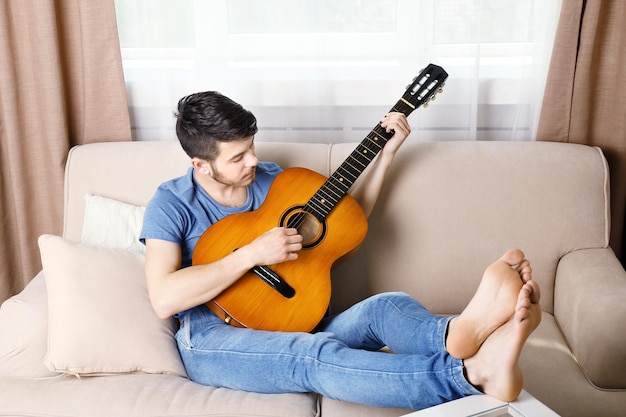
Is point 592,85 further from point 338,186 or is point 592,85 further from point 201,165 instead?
point 201,165

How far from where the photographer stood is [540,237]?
6.30 ft

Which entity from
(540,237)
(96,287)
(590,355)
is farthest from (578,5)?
(96,287)

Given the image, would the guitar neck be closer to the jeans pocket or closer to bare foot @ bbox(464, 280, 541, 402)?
the jeans pocket

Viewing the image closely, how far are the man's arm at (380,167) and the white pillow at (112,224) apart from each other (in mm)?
626

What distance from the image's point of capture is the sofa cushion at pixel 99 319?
1570mm

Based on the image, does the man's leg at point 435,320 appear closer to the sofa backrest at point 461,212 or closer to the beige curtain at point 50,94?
the sofa backrest at point 461,212

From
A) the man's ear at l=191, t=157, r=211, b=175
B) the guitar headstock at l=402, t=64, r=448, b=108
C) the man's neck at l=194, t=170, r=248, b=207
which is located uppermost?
the guitar headstock at l=402, t=64, r=448, b=108

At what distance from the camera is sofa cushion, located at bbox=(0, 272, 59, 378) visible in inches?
62.5

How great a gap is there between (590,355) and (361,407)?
57 cm

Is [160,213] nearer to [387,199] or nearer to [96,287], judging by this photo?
[96,287]

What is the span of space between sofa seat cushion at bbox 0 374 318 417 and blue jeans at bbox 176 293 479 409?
45mm

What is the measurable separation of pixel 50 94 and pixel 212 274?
38.9 inches

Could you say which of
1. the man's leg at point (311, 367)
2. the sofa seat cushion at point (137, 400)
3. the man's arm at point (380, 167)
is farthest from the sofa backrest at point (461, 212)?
the sofa seat cushion at point (137, 400)

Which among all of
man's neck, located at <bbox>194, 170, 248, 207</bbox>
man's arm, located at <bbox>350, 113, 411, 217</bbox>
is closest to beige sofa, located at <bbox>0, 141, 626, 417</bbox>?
man's arm, located at <bbox>350, 113, 411, 217</bbox>
